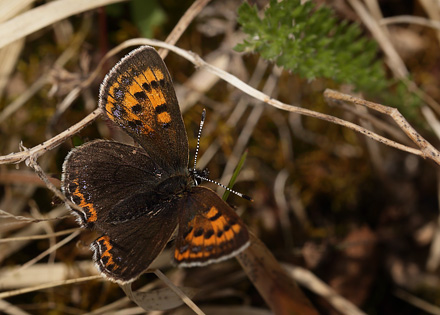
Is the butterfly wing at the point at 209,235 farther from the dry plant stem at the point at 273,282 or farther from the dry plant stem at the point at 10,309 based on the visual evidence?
the dry plant stem at the point at 10,309

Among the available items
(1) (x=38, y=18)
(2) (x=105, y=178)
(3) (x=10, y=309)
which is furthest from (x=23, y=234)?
(1) (x=38, y=18)

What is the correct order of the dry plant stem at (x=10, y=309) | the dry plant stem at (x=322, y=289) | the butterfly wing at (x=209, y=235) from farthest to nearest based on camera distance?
the dry plant stem at (x=322, y=289)
the dry plant stem at (x=10, y=309)
the butterfly wing at (x=209, y=235)

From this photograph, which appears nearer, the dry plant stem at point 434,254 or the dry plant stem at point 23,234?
the dry plant stem at point 23,234

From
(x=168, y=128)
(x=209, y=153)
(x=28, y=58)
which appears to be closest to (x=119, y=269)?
(x=168, y=128)

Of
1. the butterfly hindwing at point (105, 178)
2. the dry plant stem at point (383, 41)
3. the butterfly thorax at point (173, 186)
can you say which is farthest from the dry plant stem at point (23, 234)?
the dry plant stem at point (383, 41)

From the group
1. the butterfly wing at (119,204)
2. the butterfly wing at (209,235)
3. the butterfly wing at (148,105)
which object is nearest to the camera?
the butterfly wing at (209,235)

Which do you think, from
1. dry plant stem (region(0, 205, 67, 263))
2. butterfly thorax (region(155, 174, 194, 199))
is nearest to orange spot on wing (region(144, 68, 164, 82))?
butterfly thorax (region(155, 174, 194, 199))

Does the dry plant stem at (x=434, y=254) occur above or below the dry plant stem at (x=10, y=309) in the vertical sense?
below
